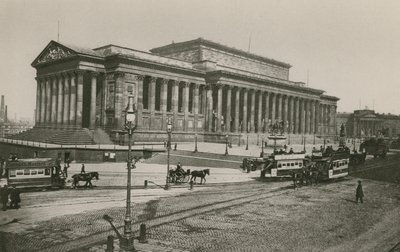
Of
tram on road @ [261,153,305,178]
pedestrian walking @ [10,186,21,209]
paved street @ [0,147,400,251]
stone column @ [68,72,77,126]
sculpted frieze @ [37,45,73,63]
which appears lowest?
paved street @ [0,147,400,251]

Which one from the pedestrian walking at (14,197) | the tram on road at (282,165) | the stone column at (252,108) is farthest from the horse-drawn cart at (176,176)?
the stone column at (252,108)

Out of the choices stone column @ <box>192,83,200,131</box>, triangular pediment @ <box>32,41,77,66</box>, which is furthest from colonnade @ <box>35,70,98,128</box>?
stone column @ <box>192,83,200,131</box>

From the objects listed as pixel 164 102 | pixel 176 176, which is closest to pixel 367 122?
pixel 164 102

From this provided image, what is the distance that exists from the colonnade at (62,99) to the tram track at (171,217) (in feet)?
124

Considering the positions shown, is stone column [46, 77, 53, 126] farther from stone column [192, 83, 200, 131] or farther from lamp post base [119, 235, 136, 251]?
lamp post base [119, 235, 136, 251]

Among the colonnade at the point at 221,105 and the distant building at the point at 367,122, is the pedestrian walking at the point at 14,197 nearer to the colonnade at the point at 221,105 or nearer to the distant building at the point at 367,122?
the colonnade at the point at 221,105

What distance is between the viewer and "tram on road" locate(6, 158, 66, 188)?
25.4 m

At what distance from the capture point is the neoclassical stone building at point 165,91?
57375 mm

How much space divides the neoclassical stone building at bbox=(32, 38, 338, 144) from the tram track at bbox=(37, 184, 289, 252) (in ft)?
117

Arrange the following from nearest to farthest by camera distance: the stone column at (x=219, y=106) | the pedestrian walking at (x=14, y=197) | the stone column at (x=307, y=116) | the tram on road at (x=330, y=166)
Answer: the pedestrian walking at (x=14, y=197)
the tram on road at (x=330, y=166)
the stone column at (x=219, y=106)
the stone column at (x=307, y=116)

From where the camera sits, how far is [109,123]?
193ft

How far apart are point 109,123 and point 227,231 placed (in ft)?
150

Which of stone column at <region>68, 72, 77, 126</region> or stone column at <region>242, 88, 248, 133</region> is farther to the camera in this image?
stone column at <region>242, 88, 248, 133</region>

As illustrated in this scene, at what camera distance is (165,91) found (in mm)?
63500
